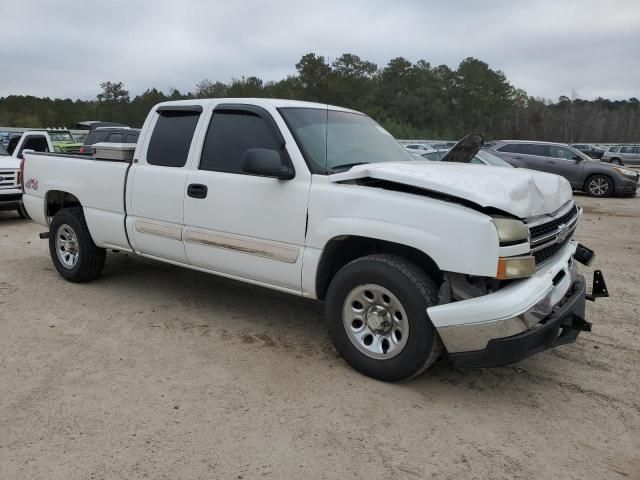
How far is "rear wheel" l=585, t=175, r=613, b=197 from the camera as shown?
54.1ft

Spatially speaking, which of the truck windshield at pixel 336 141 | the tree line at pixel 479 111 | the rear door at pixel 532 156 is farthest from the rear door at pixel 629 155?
the truck windshield at pixel 336 141

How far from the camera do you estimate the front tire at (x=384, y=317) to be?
3.44 meters

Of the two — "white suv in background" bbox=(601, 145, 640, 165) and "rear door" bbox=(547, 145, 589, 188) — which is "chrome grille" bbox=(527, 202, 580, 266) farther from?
"white suv in background" bbox=(601, 145, 640, 165)

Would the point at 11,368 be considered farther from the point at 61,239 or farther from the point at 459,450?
the point at 459,450

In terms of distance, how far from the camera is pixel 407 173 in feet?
11.7

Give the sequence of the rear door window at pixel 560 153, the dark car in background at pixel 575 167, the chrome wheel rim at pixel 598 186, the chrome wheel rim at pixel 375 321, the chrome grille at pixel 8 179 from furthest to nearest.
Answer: the rear door window at pixel 560 153 → the chrome wheel rim at pixel 598 186 → the dark car in background at pixel 575 167 → the chrome grille at pixel 8 179 → the chrome wheel rim at pixel 375 321

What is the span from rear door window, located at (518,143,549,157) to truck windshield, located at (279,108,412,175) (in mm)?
13679

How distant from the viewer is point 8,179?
10633 millimetres

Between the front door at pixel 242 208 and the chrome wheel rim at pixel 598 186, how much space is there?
596 inches

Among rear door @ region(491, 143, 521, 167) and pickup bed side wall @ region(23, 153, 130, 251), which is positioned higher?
rear door @ region(491, 143, 521, 167)

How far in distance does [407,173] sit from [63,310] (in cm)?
359

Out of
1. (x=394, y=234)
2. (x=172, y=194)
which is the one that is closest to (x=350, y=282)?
(x=394, y=234)

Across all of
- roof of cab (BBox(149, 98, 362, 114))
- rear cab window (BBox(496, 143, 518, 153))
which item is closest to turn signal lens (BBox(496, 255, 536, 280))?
roof of cab (BBox(149, 98, 362, 114))

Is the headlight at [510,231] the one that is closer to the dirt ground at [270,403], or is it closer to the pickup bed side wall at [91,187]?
the dirt ground at [270,403]
